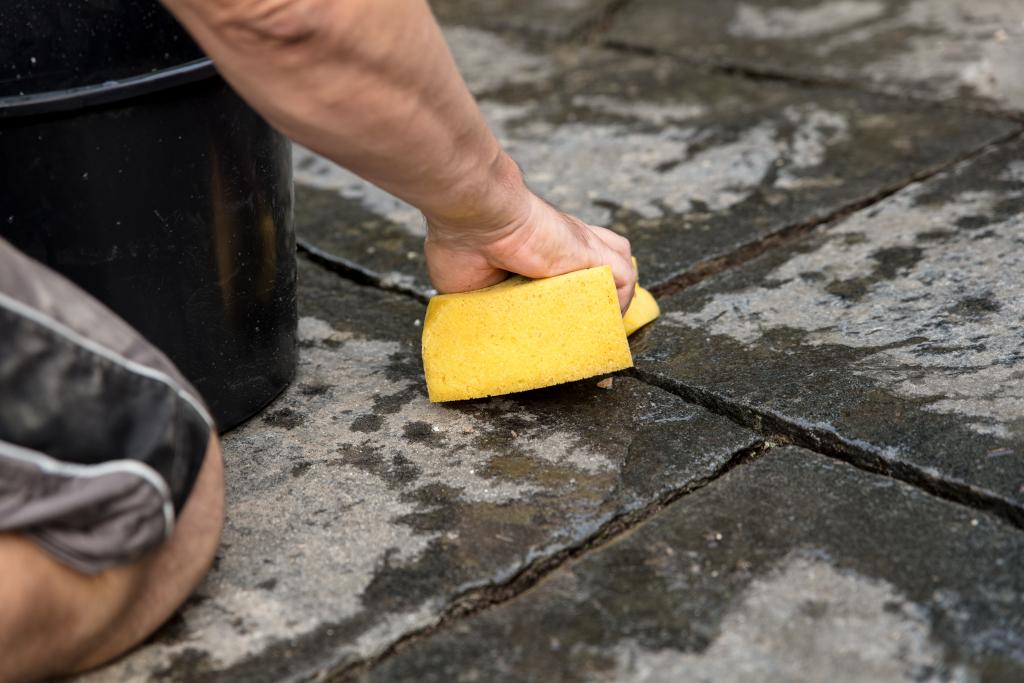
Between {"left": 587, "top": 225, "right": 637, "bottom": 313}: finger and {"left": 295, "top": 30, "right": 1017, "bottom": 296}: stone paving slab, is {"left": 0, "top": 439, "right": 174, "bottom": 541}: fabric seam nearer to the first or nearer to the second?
{"left": 587, "top": 225, "right": 637, "bottom": 313}: finger

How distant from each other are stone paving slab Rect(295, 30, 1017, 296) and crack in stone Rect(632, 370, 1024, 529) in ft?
1.38

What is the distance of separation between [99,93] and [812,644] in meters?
1.02

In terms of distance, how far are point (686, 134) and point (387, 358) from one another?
114 centimetres

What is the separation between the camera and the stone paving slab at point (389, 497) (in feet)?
4.15

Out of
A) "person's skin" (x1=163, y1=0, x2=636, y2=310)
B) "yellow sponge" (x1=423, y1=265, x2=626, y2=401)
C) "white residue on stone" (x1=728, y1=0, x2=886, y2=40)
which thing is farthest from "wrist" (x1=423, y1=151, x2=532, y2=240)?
"white residue on stone" (x1=728, y1=0, x2=886, y2=40)

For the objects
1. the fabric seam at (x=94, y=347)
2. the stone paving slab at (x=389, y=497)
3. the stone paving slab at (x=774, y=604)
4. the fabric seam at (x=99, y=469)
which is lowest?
the stone paving slab at (x=389, y=497)

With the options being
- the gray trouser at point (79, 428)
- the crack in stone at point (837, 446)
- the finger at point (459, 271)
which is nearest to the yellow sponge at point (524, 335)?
the finger at point (459, 271)

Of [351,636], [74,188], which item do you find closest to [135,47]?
[74,188]

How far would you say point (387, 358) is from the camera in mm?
1896

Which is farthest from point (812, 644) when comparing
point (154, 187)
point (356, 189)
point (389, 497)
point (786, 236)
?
point (356, 189)

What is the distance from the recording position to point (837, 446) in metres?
1.53

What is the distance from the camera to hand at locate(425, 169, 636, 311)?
60.4 inches

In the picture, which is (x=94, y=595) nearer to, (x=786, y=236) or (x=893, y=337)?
(x=893, y=337)

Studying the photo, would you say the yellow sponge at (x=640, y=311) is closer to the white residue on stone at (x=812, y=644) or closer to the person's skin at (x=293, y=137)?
the person's skin at (x=293, y=137)
